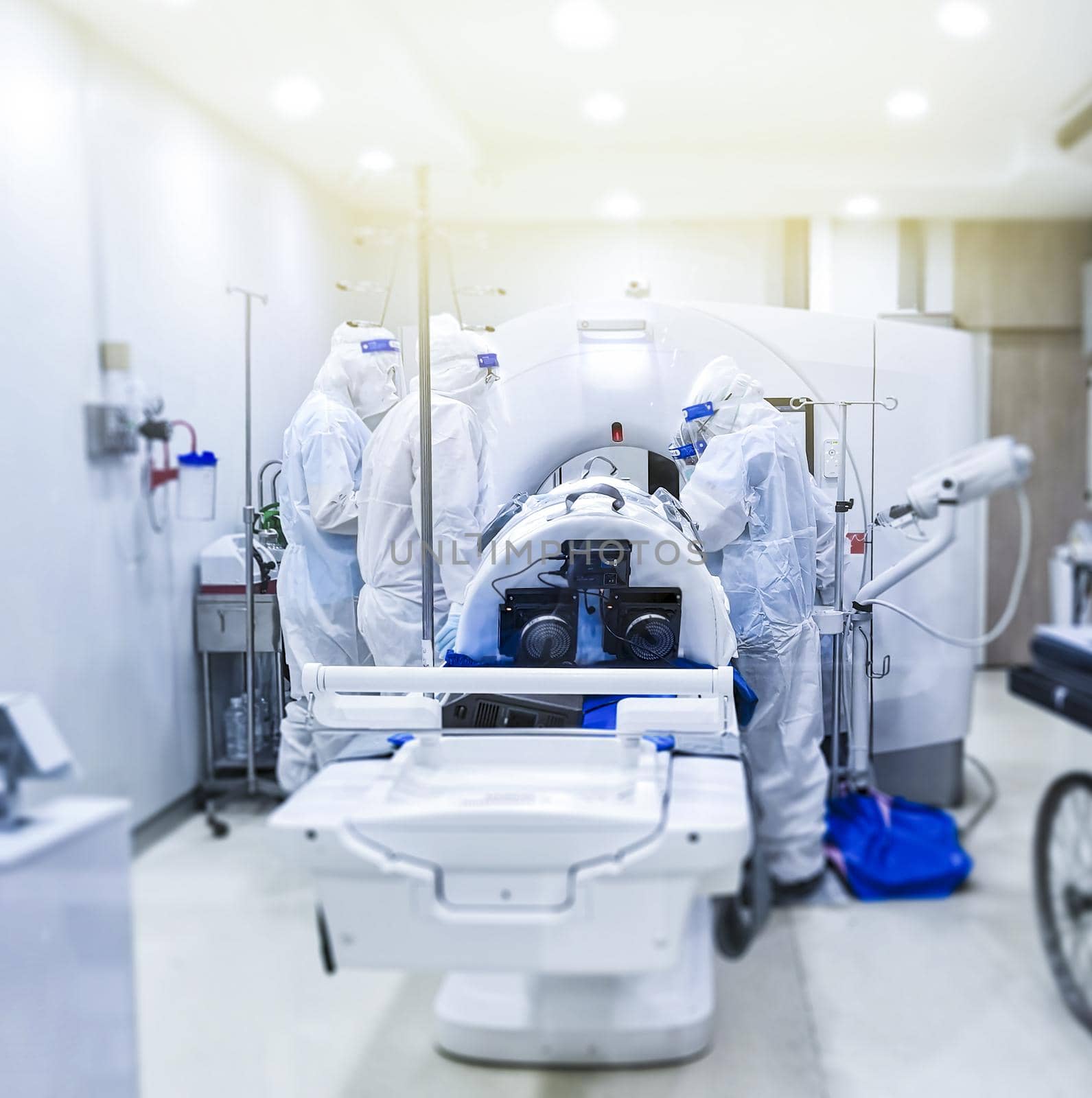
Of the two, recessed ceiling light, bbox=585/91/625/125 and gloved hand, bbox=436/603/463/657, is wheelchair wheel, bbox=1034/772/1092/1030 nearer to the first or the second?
gloved hand, bbox=436/603/463/657

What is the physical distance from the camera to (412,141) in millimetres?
1306

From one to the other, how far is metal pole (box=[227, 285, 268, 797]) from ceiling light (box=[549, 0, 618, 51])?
0.56 metres

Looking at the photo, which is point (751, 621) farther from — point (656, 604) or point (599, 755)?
point (599, 755)

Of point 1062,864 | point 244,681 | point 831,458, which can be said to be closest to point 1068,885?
point 1062,864

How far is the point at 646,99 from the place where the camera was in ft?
4.48

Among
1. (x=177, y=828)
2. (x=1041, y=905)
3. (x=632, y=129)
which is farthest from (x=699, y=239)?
(x=177, y=828)

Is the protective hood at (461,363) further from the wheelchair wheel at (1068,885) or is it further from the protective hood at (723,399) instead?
the wheelchair wheel at (1068,885)

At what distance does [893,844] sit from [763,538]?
1.88 feet

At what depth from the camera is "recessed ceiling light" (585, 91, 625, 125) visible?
4.48 feet

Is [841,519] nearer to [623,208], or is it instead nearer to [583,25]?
[623,208]

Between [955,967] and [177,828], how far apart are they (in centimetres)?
127

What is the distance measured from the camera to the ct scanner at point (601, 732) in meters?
0.90

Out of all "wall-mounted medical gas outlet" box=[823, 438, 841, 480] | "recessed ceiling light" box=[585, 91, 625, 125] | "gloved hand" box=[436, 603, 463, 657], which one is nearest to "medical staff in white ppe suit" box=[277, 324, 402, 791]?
"gloved hand" box=[436, 603, 463, 657]

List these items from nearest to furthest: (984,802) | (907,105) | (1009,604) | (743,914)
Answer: (743,914), (1009,604), (907,105), (984,802)
